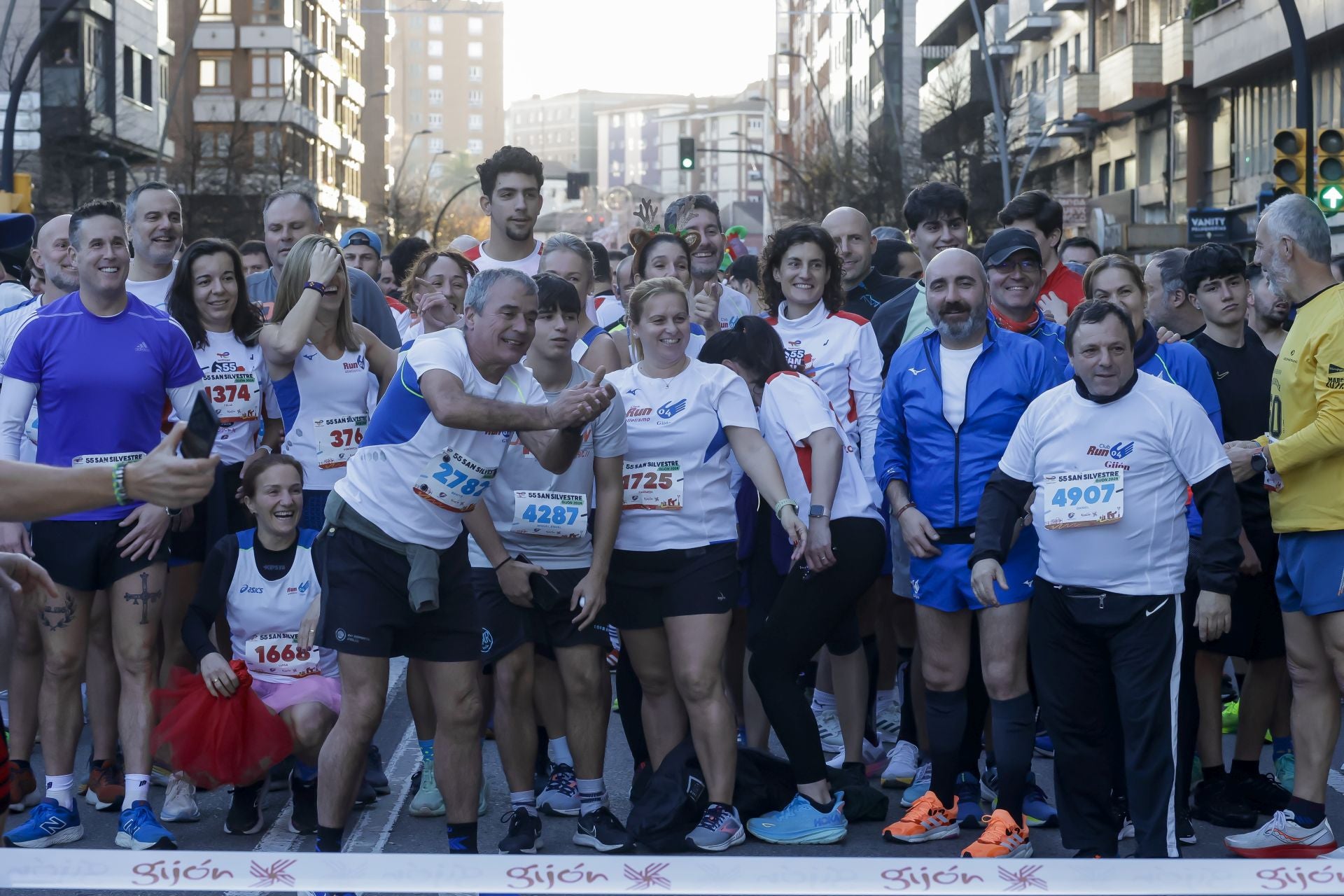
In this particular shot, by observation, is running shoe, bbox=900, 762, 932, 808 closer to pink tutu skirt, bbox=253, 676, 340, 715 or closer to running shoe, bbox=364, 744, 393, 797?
running shoe, bbox=364, 744, 393, 797

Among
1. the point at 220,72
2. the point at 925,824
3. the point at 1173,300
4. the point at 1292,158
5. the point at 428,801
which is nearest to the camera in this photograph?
the point at 925,824

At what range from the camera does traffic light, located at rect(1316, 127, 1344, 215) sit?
14805 millimetres

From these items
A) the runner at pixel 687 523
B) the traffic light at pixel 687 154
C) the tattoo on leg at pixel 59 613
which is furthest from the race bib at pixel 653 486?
the traffic light at pixel 687 154

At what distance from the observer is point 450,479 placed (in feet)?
17.3

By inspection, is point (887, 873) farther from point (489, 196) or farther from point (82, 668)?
point (489, 196)

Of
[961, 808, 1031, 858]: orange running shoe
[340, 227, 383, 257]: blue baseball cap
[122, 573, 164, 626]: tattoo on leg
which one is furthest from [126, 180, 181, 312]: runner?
[961, 808, 1031, 858]: orange running shoe

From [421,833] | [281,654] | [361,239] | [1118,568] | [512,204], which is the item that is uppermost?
[361,239]

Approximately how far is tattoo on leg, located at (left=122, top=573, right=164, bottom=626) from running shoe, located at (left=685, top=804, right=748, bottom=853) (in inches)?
86.3

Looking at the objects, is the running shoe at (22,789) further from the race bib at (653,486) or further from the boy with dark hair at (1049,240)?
the boy with dark hair at (1049,240)

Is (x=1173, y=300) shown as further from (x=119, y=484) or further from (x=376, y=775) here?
(x=119, y=484)

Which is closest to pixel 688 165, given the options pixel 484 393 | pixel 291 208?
pixel 291 208

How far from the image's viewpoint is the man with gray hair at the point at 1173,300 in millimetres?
6973

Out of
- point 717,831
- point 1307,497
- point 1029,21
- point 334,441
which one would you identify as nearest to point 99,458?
point 334,441

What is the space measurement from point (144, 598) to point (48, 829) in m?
0.89
